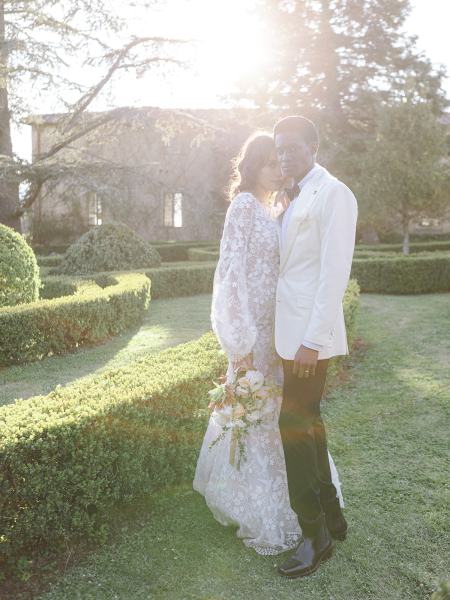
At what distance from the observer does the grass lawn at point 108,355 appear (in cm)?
590

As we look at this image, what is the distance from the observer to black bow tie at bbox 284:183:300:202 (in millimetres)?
2688

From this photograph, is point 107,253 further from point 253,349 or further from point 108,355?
point 253,349

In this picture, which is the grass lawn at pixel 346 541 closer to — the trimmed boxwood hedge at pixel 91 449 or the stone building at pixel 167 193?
the trimmed boxwood hedge at pixel 91 449

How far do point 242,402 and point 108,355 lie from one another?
15.5 feet

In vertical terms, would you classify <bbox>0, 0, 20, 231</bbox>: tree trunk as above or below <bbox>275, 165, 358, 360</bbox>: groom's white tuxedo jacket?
above

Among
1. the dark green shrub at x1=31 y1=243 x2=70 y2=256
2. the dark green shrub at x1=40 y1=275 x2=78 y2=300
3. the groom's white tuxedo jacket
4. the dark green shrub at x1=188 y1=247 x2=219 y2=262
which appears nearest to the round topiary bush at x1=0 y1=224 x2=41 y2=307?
the dark green shrub at x1=40 y1=275 x2=78 y2=300

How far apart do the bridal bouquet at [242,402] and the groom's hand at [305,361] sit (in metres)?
0.29

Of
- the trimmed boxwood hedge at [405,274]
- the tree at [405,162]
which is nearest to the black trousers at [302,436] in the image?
the trimmed boxwood hedge at [405,274]

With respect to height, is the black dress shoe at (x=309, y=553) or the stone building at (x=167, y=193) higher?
the stone building at (x=167, y=193)

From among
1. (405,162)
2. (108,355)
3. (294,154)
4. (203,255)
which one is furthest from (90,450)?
(405,162)

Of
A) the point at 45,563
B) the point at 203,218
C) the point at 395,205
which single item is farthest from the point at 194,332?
the point at 203,218

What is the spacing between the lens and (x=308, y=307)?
2527 millimetres

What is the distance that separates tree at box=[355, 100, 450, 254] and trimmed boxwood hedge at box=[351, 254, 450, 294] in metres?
3.52

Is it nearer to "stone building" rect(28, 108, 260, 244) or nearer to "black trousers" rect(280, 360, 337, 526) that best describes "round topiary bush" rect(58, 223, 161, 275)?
"black trousers" rect(280, 360, 337, 526)
